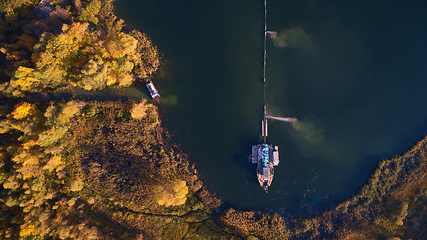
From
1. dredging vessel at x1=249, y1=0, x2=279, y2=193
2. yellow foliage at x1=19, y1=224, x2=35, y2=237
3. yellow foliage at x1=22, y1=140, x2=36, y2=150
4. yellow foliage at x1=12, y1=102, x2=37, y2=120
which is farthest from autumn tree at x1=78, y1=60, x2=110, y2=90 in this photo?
dredging vessel at x1=249, y1=0, x2=279, y2=193

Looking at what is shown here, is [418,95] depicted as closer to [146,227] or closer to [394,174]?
[394,174]

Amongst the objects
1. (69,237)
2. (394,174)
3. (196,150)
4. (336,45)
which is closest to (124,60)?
(196,150)

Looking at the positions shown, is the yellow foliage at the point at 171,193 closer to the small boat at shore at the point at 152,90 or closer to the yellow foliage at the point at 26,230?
the small boat at shore at the point at 152,90

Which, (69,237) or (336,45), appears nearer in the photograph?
(69,237)

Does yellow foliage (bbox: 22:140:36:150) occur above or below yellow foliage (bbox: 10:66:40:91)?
below

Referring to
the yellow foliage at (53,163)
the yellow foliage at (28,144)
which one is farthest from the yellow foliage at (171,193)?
the yellow foliage at (28,144)

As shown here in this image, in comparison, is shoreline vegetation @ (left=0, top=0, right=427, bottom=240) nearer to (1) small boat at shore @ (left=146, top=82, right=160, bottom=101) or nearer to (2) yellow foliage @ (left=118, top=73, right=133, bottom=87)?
(2) yellow foliage @ (left=118, top=73, right=133, bottom=87)
